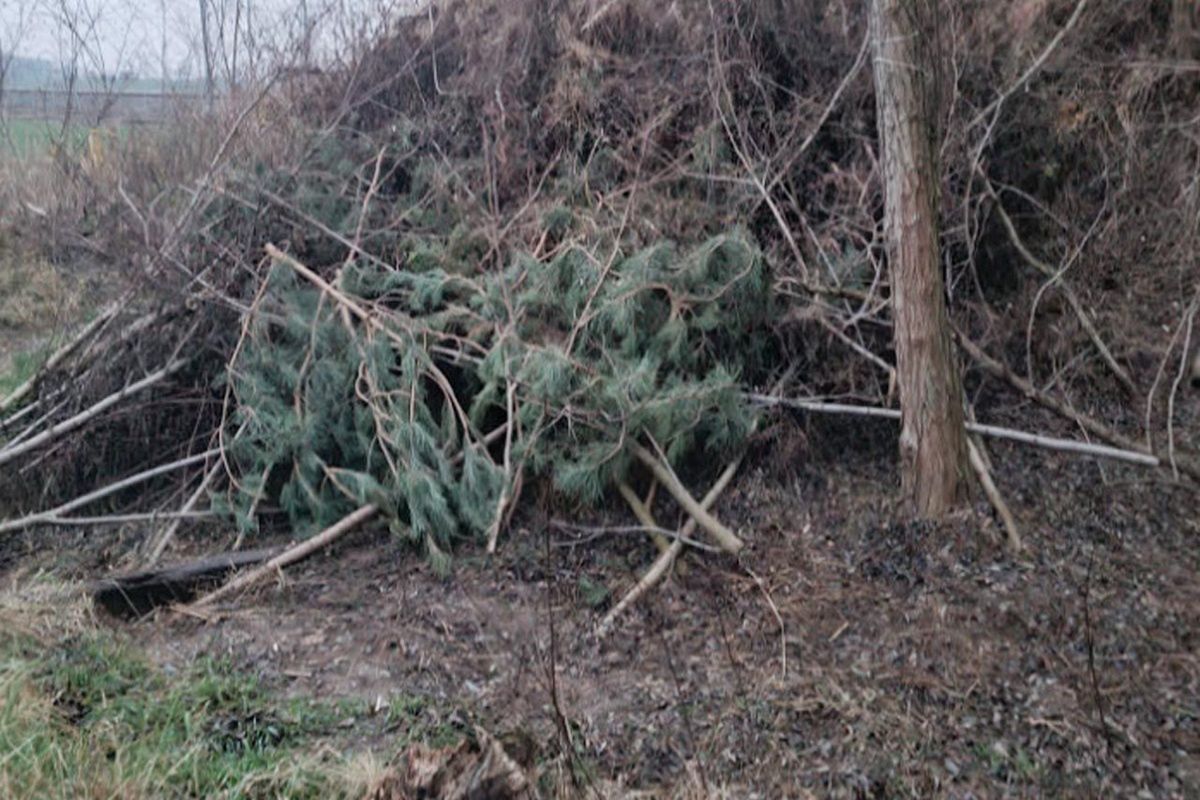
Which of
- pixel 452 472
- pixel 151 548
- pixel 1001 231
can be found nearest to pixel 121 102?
pixel 151 548

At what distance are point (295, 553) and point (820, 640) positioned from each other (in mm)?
2877

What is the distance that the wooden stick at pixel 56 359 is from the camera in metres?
7.43

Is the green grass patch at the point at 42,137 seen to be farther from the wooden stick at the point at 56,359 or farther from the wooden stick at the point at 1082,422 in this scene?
the wooden stick at the point at 1082,422

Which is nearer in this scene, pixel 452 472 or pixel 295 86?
pixel 452 472

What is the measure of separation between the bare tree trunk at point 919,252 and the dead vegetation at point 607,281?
0.32m

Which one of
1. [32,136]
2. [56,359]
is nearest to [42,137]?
[32,136]

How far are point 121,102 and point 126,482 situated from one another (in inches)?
157

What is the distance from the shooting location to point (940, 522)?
18.3 ft

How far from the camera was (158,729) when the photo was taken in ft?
14.6

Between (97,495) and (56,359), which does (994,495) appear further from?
(56,359)

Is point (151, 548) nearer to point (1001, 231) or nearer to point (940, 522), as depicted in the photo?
point (940, 522)

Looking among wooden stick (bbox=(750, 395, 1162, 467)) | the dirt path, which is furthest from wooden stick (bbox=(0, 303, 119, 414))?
wooden stick (bbox=(750, 395, 1162, 467))

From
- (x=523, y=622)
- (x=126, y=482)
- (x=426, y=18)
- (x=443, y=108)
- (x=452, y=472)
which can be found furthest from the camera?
(x=426, y=18)

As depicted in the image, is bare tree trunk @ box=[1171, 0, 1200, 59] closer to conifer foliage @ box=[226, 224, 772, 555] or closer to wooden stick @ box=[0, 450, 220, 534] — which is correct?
conifer foliage @ box=[226, 224, 772, 555]
